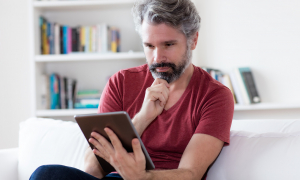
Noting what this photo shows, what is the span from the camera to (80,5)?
A: 261 cm

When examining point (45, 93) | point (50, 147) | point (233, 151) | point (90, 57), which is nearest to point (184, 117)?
point (233, 151)

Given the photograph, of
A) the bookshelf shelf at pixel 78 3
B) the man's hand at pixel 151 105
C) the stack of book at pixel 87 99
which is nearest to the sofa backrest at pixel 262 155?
the man's hand at pixel 151 105

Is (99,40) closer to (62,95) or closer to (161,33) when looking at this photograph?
(62,95)

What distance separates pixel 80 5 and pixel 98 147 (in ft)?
5.95

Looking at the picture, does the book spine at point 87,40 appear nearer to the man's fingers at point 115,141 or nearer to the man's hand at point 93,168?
the man's hand at point 93,168

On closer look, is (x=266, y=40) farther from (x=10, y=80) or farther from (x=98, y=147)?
(x=10, y=80)

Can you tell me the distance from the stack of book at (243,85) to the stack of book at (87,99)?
1.00m

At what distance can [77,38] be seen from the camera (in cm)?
266

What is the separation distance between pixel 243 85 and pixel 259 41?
38 centimetres

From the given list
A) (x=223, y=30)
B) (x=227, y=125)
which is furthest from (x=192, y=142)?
(x=223, y=30)

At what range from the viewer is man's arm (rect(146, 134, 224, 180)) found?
1.11m

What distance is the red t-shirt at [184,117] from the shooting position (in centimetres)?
123

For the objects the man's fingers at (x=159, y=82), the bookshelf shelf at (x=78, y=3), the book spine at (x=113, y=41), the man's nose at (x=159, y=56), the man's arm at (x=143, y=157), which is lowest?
the man's arm at (x=143, y=157)

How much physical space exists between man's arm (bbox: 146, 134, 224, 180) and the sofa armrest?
0.86 metres
